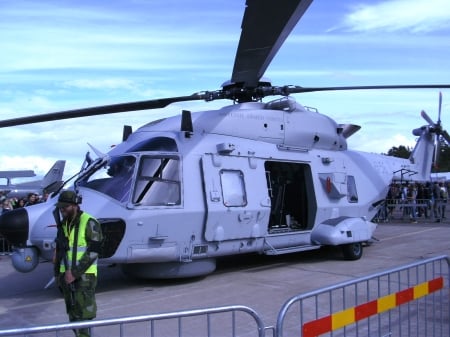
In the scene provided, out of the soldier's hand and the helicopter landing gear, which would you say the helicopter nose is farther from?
the soldier's hand

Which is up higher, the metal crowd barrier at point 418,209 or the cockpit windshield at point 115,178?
the cockpit windshield at point 115,178

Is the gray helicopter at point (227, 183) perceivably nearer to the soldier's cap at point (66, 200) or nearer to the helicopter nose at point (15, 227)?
the helicopter nose at point (15, 227)

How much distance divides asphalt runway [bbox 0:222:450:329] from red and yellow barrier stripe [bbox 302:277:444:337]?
2.05 m

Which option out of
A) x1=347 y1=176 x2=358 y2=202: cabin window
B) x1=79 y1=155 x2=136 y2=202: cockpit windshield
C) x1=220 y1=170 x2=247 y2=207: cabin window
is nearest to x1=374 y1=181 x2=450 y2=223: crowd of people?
x1=347 y1=176 x2=358 y2=202: cabin window

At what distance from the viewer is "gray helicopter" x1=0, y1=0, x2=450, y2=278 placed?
7484 millimetres

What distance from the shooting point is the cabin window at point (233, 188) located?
357 inches

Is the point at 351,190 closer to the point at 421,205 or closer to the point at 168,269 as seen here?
the point at 168,269

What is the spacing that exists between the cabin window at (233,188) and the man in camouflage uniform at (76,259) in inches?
171

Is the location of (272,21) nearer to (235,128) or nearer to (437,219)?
(235,128)

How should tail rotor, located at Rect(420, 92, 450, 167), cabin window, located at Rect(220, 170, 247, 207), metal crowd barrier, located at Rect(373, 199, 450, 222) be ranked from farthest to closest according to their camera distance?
metal crowd barrier, located at Rect(373, 199, 450, 222), tail rotor, located at Rect(420, 92, 450, 167), cabin window, located at Rect(220, 170, 247, 207)

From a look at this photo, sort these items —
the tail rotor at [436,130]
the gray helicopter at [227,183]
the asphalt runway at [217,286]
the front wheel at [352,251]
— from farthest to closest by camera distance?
the tail rotor at [436,130] < the front wheel at [352,251] < the gray helicopter at [227,183] < the asphalt runway at [217,286]

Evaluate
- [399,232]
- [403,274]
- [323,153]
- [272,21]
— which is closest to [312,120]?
[323,153]

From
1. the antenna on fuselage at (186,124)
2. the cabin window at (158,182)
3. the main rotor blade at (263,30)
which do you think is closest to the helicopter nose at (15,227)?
the cabin window at (158,182)

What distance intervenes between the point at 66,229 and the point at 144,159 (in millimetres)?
3561
